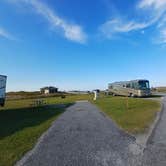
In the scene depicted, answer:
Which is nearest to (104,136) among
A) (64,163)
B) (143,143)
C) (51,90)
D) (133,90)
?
(143,143)

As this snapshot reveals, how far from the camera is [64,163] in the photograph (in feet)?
23.1

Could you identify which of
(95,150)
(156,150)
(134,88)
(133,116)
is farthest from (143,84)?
(95,150)

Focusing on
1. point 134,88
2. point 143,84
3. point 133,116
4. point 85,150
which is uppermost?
point 143,84

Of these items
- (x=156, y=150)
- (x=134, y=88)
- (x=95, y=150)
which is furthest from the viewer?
(x=134, y=88)

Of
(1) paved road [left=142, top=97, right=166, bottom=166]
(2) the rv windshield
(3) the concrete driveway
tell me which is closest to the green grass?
(1) paved road [left=142, top=97, right=166, bottom=166]

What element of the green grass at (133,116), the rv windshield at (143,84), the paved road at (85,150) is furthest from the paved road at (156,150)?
the rv windshield at (143,84)

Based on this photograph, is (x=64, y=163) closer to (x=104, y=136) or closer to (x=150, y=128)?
(x=104, y=136)

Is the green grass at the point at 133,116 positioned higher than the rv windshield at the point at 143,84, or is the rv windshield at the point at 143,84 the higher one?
the rv windshield at the point at 143,84

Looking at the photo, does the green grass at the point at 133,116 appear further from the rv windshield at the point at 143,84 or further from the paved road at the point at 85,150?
the rv windshield at the point at 143,84

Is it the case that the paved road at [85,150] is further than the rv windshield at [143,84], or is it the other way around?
the rv windshield at [143,84]

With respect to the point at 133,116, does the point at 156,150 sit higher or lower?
lower

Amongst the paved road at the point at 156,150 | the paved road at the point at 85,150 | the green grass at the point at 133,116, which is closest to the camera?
the paved road at the point at 156,150

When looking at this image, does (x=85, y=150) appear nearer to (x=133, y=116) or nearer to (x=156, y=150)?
(x=156, y=150)

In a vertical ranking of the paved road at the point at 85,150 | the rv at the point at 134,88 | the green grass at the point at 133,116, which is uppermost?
the rv at the point at 134,88
